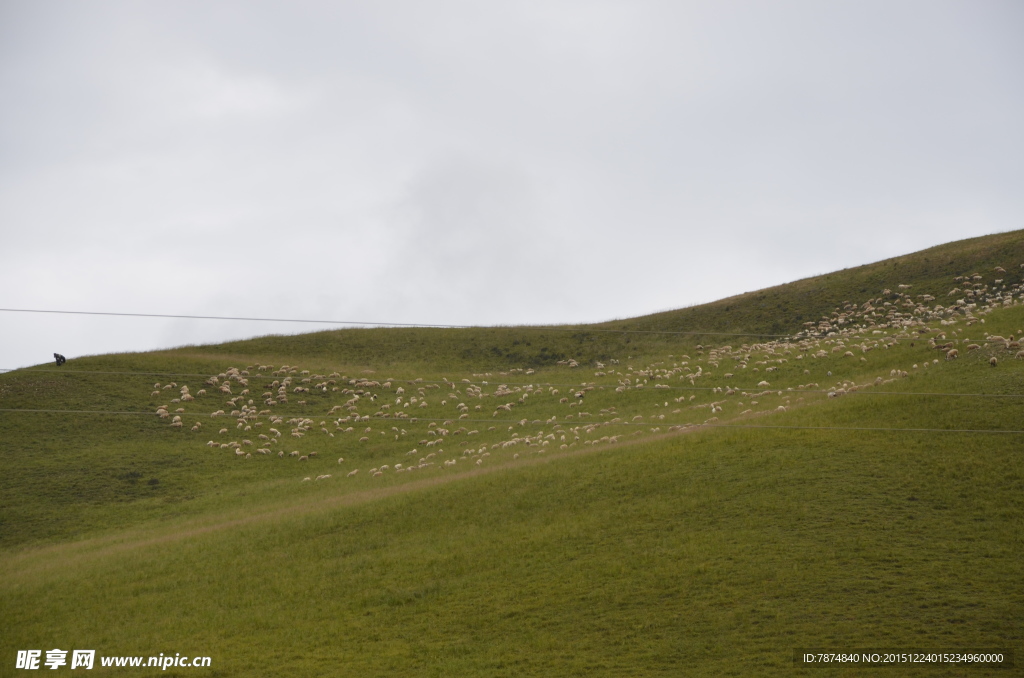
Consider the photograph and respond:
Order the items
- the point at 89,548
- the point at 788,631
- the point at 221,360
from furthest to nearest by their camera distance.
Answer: the point at 221,360
the point at 89,548
the point at 788,631

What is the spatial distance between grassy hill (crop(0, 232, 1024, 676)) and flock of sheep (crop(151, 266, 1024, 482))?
0.31 metres

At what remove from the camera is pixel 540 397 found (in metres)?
61.6

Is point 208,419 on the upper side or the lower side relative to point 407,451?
upper

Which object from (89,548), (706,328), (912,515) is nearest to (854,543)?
(912,515)

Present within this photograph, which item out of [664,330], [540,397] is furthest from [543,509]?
[664,330]

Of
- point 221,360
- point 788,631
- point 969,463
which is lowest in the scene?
point 788,631

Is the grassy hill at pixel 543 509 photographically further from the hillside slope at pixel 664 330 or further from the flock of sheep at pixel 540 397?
the hillside slope at pixel 664 330

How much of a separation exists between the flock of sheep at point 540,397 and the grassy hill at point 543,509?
314 millimetres

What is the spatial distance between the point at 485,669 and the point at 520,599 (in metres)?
4.45

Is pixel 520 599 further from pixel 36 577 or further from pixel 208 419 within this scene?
pixel 208 419

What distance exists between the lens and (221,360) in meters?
70.9

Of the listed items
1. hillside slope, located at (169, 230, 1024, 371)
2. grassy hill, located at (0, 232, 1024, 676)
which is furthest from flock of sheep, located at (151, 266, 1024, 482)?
hillside slope, located at (169, 230, 1024, 371)

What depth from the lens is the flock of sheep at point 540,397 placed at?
4894 centimetres

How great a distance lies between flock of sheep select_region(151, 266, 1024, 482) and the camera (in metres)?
48.9
